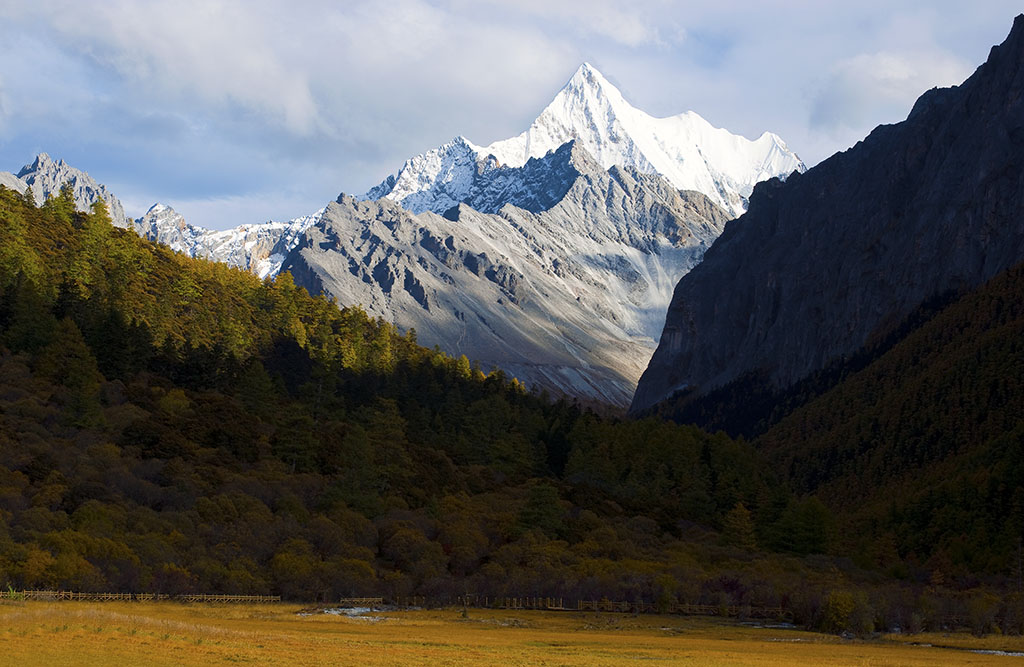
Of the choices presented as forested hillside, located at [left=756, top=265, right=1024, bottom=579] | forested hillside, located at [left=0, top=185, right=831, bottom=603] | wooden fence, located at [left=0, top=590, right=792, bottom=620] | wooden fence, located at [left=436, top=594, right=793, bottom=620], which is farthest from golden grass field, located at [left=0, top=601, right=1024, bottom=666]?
forested hillside, located at [left=756, top=265, right=1024, bottom=579]

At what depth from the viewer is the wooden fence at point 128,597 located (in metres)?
76.4

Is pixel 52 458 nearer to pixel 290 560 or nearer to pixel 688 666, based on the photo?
pixel 290 560

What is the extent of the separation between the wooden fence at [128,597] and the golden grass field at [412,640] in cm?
247

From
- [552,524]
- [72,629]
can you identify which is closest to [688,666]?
[72,629]

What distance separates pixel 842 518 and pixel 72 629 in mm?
150103

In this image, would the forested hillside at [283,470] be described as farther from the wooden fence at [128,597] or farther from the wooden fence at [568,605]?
the wooden fence at [128,597]

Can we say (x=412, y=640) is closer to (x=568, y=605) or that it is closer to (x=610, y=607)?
(x=610, y=607)

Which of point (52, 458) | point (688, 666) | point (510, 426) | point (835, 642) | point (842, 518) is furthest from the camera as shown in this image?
point (510, 426)

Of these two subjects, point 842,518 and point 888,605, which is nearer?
point 888,605

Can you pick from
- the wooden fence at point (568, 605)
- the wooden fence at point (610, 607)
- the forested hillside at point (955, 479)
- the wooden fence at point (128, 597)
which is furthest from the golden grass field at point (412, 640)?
the forested hillside at point (955, 479)

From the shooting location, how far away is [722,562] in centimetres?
12425

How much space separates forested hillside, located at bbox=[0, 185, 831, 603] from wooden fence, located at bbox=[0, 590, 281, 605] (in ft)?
5.64

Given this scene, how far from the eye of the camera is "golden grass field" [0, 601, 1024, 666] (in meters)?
45.2

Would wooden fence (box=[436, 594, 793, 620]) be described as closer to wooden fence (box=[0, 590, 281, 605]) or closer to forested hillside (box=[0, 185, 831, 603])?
forested hillside (box=[0, 185, 831, 603])
